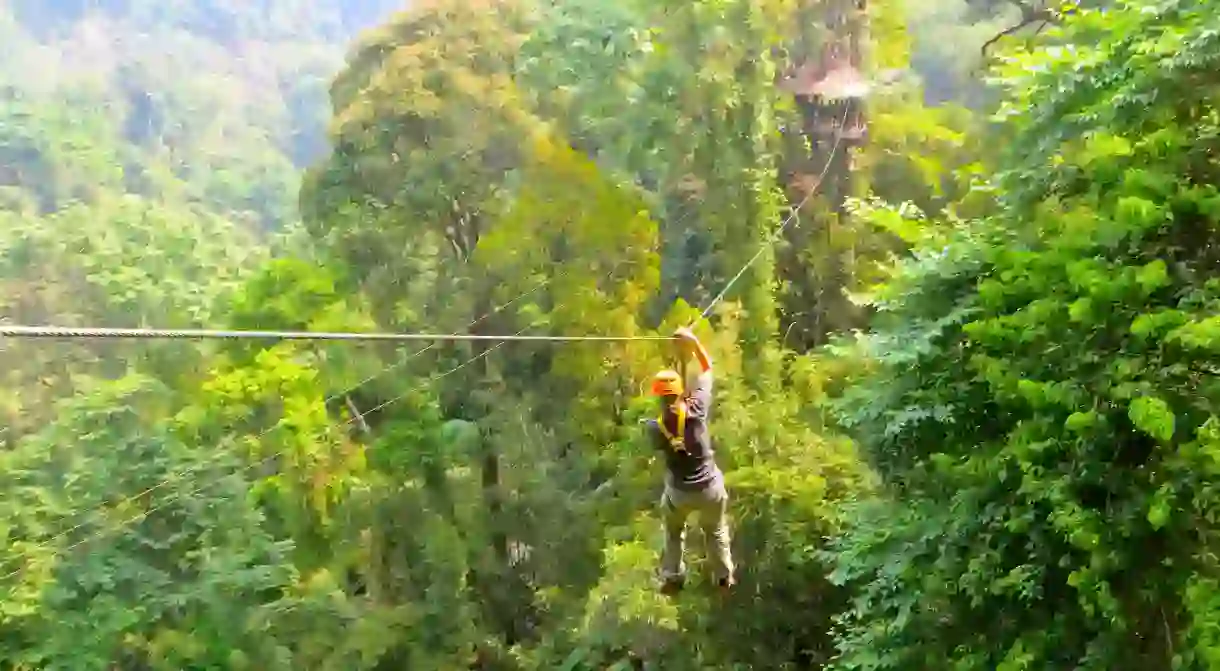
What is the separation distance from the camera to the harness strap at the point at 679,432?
4.12 m

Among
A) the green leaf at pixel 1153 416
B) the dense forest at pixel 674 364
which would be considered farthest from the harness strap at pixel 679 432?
the green leaf at pixel 1153 416

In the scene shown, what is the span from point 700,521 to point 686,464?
0.56 meters

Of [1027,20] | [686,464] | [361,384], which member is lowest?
[686,464]

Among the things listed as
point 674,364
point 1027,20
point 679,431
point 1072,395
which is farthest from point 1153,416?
point 1027,20

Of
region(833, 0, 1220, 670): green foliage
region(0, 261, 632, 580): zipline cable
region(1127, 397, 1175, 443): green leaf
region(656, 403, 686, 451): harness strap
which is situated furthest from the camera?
region(0, 261, 632, 580): zipline cable

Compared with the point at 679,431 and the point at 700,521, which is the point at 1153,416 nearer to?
the point at 679,431

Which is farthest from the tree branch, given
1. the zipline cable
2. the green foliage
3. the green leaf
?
the green leaf

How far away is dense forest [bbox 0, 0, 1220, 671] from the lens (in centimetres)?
396

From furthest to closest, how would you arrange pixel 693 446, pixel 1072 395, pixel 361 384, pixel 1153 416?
1. pixel 361 384
2. pixel 693 446
3. pixel 1072 395
4. pixel 1153 416

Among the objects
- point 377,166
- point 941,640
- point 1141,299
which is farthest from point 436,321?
point 1141,299

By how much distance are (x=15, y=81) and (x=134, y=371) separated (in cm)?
2539

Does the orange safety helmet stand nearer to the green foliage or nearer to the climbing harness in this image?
the climbing harness

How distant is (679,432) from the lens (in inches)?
163

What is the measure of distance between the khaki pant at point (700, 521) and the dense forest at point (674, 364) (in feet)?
2.15
